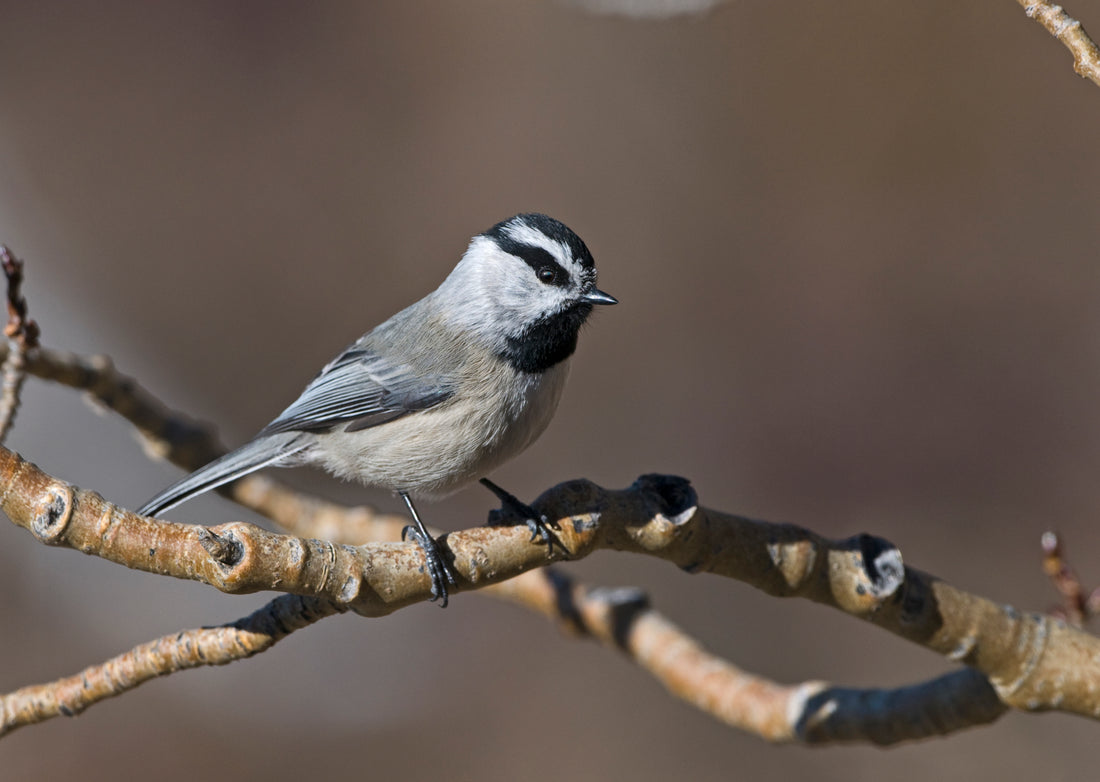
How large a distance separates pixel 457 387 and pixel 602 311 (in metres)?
2.28

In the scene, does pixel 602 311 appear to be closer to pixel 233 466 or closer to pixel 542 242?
pixel 542 242

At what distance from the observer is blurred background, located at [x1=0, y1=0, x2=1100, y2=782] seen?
159 inches

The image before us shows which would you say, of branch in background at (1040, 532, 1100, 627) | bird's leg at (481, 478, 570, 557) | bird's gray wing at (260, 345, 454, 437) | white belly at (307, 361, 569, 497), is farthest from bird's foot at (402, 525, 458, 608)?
branch in background at (1040, 532, 1100, 627)

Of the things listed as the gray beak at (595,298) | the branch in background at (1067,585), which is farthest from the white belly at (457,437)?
the branch in background at (1067,585)

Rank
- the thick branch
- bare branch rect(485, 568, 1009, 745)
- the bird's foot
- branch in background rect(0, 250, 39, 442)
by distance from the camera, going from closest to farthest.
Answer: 1. the thick branch
2. the bird's foot
3. branch in background rect(0, 250, 39, 442)
4. bare branch rect(485, 568, 1009, 745)

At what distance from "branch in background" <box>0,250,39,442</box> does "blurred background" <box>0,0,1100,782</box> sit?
2.20 meters

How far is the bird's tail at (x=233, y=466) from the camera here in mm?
2117

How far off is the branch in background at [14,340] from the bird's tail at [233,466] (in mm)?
358

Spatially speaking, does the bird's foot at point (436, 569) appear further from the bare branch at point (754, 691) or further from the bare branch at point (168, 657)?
the bare branch at point (754, 691)

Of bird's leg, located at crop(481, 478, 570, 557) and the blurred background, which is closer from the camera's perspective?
bird's leg, located at crop(481, 478, 570, 557)

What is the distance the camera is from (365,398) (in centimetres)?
229

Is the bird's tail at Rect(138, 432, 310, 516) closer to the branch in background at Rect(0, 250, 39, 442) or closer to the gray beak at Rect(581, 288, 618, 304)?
the branch in background at Rect(0, 250, 39, 442)

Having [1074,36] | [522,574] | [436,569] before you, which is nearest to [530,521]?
[436,569]

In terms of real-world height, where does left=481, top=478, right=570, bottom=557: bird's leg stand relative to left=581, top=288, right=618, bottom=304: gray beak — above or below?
below
